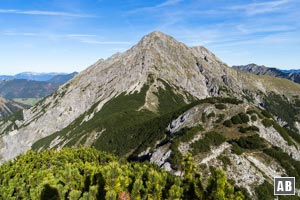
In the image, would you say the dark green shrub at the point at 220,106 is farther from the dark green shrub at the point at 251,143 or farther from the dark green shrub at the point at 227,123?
the dark green shrub at the point at 251,143

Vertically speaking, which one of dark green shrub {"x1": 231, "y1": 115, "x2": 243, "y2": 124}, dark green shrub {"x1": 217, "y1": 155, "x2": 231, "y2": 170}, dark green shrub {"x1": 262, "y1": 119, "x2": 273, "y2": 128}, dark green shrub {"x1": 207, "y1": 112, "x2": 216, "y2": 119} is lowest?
dark green shrub {"x1": 217, "y1": 155, "x2": 231, "y2": 170}

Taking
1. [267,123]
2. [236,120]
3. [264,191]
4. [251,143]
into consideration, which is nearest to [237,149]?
[251,143]

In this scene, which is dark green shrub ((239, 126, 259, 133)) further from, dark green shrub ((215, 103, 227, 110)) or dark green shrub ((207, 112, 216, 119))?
dark green shrub ((215, 103, 227, 110))

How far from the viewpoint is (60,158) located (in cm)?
7756

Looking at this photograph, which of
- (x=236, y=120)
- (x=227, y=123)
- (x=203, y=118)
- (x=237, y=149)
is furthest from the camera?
(x=203, y=118)

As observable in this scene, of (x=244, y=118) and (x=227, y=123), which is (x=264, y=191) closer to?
(x=227, y=123)

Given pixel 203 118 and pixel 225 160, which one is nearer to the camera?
pixel 225 160

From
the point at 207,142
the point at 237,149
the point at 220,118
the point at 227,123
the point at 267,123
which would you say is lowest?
the point at 237,149

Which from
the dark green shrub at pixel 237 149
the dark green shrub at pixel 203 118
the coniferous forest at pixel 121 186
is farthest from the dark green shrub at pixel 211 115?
the coniferous forest at pixel 121 186

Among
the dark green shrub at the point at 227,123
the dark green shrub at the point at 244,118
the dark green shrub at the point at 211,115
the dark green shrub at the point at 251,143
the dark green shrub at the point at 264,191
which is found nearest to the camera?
the dark green shrub at the point at 264,191

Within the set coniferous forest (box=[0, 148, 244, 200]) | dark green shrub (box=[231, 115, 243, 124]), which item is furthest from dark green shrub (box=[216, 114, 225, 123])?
coniferous forest (box=[0, 148, 244, 200])

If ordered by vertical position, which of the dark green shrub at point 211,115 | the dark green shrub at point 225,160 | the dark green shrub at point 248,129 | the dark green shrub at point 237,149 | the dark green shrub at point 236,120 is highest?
the dark green shrub at point 211,115

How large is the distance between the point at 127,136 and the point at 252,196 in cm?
11291

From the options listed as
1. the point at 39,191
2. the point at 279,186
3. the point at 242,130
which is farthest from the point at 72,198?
the point at 242,130
